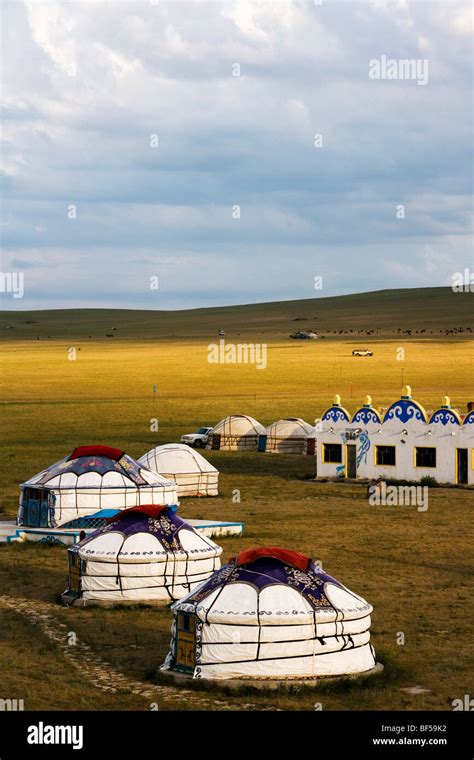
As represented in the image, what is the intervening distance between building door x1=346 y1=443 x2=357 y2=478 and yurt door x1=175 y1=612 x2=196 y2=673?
30077 mm

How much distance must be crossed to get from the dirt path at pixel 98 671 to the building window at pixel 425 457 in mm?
23375

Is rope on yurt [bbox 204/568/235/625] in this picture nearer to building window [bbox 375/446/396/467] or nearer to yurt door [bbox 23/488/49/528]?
yurt door [bbox 23/488/49/528]

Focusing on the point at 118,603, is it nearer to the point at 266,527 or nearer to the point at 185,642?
the point at 185,642

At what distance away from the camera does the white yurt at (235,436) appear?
65312 millimetres

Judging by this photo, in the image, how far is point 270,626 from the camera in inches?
858

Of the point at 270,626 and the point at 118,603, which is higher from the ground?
the point at 270,626

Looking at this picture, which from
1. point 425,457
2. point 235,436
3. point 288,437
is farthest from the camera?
point 235,436

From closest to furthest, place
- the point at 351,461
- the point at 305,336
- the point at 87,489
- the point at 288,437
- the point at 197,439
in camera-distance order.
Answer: the point at 87,489 < the point at 351,461 < the point at 288,437 < the point at 197,439 < the point at 305,336

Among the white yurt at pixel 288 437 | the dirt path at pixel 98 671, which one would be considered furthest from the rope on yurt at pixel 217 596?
the white yurt at pixel 288 437

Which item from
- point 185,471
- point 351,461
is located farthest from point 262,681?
point 351,461

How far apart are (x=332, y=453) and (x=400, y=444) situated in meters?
3.09

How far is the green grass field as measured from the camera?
22.5 metres

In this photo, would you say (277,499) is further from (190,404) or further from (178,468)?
(190,404)

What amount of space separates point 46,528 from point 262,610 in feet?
56.1
